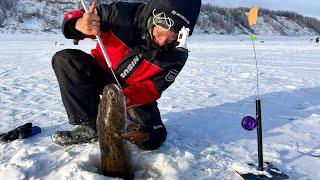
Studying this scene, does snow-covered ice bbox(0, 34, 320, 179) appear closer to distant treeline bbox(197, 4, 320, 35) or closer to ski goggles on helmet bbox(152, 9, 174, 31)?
ski goggles on helmet bbox(152, 9, 174, 31)

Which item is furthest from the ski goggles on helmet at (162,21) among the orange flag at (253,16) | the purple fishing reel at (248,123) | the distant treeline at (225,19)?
the distant treeline at (225,19)

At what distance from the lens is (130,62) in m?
3.33

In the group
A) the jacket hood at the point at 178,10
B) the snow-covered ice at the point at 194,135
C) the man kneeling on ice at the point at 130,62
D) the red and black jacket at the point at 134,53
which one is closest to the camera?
the snow-covered ice at the point at 194,135

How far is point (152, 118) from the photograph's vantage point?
3.41 meters

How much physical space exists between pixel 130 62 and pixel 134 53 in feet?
0.27

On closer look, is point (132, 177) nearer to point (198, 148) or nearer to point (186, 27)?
point (198, 148)

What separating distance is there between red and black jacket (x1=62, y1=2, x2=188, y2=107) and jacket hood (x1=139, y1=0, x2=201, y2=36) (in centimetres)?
11

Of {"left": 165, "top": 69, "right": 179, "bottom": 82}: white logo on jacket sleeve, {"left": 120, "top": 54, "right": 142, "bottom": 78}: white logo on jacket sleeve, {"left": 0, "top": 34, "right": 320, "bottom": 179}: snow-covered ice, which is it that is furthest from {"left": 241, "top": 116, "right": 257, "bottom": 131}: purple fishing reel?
{"left": 120, "top": 54, "right": 142, "bottom": 78}: white logo on jacket sleeve

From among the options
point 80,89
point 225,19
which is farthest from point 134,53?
point 225,19

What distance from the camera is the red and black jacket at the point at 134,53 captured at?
3164mm

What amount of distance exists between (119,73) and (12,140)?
1001mm

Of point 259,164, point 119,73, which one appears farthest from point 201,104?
point 259,164

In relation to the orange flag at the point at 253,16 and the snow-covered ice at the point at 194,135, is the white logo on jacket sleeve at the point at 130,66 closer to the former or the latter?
the snow-covered ice at the point at 194,135

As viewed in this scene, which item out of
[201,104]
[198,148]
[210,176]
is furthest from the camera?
[201,104]
